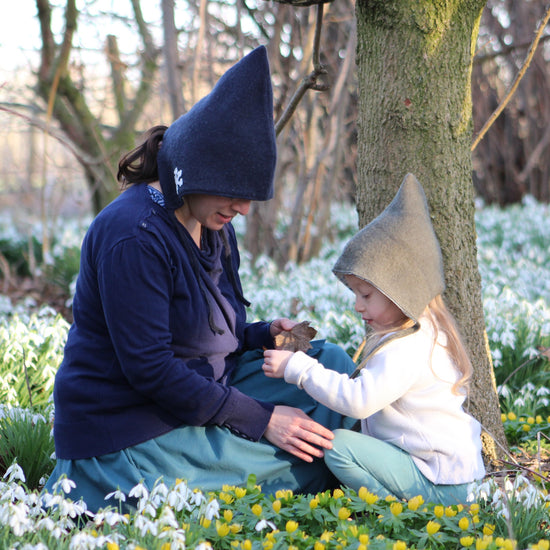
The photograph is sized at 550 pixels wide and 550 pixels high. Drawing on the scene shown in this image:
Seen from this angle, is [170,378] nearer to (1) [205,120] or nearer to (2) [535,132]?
(1) [205,120]

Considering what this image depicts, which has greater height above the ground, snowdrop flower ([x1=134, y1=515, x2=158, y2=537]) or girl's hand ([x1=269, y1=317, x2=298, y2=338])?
girl's hand ([x1=269, y1=317, x2=298, y2=338])

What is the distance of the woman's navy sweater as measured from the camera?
2.08 meters

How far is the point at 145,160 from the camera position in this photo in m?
2.33

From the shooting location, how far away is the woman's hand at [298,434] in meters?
2.21

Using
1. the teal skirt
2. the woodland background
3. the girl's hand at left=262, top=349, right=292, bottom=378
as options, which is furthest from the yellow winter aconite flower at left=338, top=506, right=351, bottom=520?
the woodland background

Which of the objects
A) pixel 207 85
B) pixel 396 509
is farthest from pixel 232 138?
pixel 207 85

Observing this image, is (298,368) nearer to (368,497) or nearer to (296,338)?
(296,338)

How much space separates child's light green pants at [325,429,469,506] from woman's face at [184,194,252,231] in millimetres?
823

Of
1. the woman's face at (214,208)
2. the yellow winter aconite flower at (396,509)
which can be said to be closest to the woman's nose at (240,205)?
the woman's face at (214,208)

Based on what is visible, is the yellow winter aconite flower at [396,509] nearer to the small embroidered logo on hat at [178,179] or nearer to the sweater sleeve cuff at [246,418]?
the sweater sleeve cuff at [246,418]

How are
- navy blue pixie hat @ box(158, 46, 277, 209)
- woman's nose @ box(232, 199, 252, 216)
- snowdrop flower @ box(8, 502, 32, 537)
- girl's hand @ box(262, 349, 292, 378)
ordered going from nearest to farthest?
snowdrop flower @ box(8, 502, 32, 537), navy blue pixie hat @ box(158, 46, 277, 209), woman's nose @ box(232, 199, 252, 216), girl's hand @ box(262, 349, 292, 378)

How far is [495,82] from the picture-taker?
11.2 meters

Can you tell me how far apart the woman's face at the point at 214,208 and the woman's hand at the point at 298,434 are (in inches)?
27.0

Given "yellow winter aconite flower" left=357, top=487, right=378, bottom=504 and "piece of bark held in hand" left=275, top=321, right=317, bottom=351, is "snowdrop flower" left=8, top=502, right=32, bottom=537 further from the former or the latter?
"piece of bark held in hand" left=275, top=321, right=317, bottom=351
